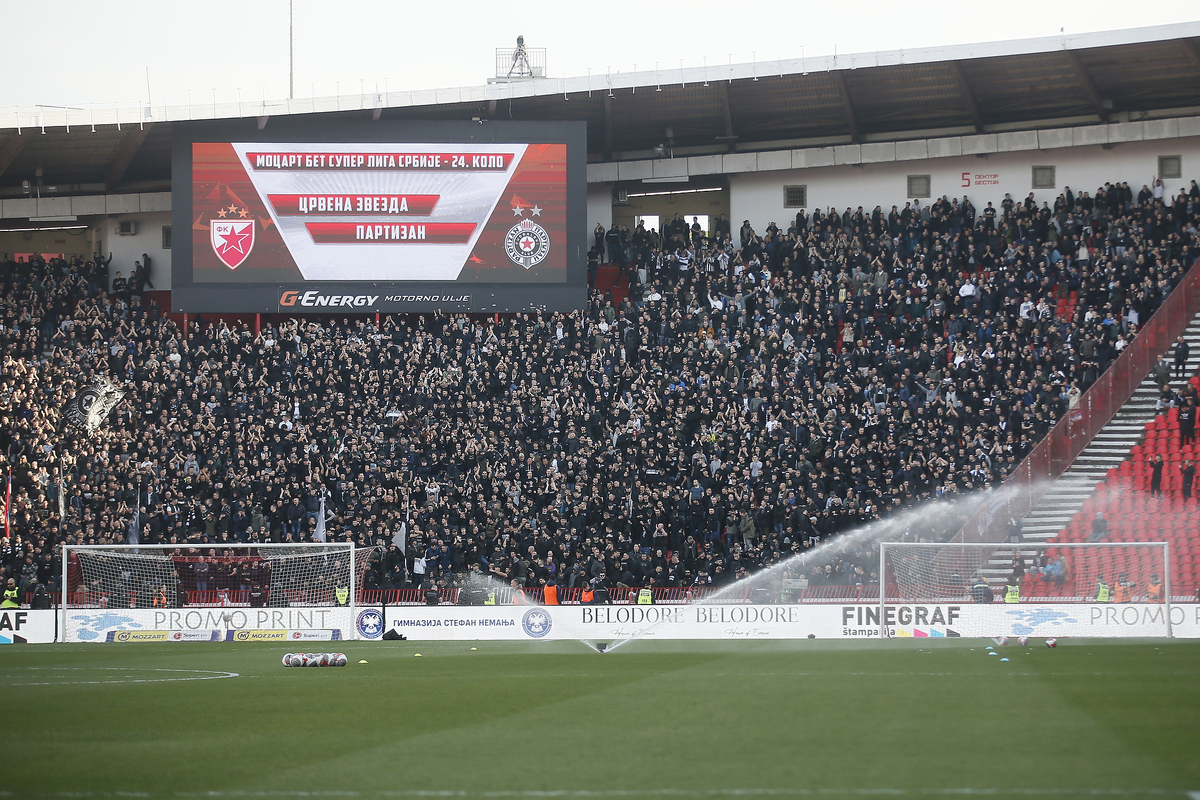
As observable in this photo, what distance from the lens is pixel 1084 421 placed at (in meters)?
25.9

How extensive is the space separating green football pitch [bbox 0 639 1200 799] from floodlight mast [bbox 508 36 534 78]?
94.7ft

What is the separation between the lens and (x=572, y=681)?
12.8 meters

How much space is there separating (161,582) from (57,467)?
649cm

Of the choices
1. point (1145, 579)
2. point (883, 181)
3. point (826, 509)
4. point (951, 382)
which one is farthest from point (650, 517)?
point (883, 181)

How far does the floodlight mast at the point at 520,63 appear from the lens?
132 ft

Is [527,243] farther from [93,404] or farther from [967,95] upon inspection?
[967,95]

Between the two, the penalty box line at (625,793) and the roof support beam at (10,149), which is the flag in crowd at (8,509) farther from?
the penalty box line at (625,793)

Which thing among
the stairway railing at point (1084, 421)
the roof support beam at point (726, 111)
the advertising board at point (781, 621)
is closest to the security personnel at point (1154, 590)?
the advertising board at point (781, 621)

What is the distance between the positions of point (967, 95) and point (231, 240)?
833 inches

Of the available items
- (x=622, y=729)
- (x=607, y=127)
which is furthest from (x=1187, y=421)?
(x=622, y=729)

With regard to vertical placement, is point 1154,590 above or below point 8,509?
below

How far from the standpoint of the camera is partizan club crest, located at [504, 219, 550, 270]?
107 feet

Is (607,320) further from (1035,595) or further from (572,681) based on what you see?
(572,681)

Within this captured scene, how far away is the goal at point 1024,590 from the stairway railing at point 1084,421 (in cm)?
163
